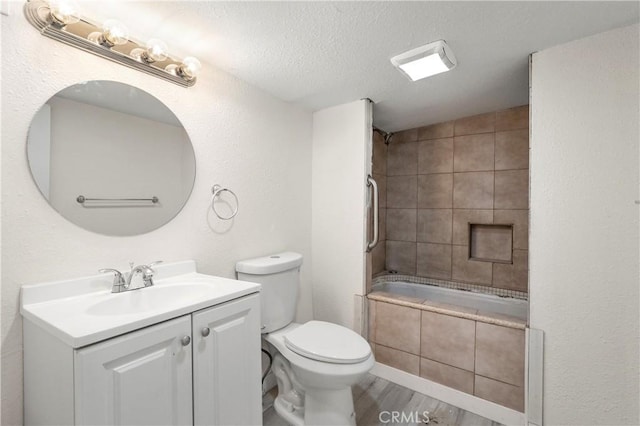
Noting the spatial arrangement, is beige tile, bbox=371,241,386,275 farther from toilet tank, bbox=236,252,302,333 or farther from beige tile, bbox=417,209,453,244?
toilet tank, bbox=236,252,302,333

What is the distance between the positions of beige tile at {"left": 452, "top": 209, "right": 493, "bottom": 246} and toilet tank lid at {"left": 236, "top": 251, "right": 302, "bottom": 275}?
166 centimetres

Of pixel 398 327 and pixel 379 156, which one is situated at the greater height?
pixel 379 156

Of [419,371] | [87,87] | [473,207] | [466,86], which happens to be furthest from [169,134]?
[473,207]

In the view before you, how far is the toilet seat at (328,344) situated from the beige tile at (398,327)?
0.53 m

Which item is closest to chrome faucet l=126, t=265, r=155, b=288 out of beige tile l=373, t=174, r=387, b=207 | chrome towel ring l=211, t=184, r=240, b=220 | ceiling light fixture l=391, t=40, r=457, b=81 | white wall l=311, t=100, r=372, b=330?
chrome towel ring l=211, t=184, r=240, b=220

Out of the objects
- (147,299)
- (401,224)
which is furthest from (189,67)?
(401,224)

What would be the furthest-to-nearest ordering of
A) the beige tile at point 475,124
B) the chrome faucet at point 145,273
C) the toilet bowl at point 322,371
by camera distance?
the beige tile at point 475,124 < the toilet bowl at point 322,371 < the chrome faucet at point 145,273

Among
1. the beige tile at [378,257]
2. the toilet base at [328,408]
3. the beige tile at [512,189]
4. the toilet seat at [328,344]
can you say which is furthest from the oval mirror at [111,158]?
the beige tile at [512,189]

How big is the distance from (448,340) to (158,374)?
1.72m

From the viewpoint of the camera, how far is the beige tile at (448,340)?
72.7 inches

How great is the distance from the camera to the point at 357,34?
1.39m

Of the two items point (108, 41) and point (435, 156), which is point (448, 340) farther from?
point (108, 41)

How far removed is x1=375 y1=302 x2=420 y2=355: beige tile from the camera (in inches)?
80.5

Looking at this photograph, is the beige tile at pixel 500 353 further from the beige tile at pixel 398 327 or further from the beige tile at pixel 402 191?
the beige tile at pixel 402 191
